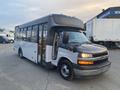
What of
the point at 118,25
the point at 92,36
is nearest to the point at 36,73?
the point at 92,36

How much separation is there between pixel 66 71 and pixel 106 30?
1259cm

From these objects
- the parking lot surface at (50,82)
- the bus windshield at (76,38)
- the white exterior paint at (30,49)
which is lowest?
the parking lot surface at (50,82)

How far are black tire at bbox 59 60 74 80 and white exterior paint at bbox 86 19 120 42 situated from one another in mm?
11917

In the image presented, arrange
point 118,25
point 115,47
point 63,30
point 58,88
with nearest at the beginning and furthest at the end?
point 58,88, point 63,30, point 118,25, point 115,47

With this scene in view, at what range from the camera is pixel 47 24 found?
24.6ft

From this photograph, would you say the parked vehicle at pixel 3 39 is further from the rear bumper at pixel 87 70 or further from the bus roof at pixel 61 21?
the rear bumper at pixel 87 70

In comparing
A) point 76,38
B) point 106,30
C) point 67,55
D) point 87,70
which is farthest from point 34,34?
point 106,30

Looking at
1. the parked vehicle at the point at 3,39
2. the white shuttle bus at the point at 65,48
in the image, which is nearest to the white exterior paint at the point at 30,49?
the white shuttle bus at the point at 65,48

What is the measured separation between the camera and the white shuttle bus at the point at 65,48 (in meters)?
5.83

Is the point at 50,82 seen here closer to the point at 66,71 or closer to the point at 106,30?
the point at 66,71

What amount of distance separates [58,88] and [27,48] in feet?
17.2

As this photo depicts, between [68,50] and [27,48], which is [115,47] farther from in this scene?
[68,50]

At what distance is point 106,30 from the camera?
17891 millimetres

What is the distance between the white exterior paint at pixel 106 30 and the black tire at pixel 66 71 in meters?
11.9
